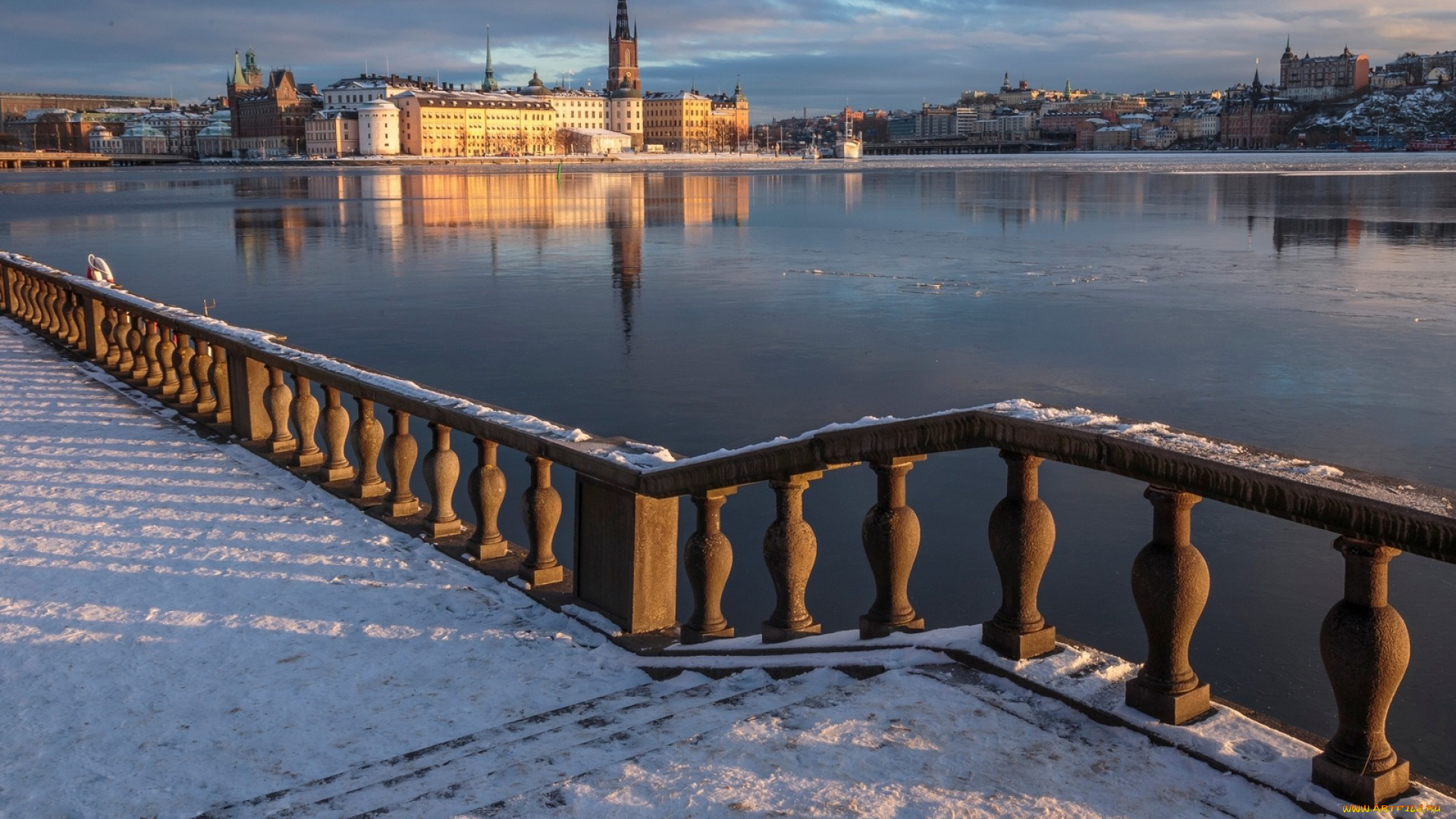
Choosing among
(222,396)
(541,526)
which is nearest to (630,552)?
(541,526)

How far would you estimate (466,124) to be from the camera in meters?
188

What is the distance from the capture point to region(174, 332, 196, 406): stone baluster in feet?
30.0

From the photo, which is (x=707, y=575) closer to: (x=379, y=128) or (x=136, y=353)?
(x=136, y=353)

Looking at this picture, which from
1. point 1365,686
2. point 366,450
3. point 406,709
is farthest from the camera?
point 366,450

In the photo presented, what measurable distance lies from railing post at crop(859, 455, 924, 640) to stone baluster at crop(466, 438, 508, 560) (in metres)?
2.04

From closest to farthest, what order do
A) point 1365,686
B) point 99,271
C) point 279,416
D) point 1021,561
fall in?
point 1365,686
point 1021,561
point 279,416
point 99,271

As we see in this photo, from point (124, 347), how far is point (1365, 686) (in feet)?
34.6

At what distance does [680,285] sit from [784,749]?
833 inches

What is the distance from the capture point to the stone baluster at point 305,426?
280 inches

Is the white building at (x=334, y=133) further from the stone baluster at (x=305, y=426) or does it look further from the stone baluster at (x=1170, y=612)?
the stone baluster at (x=1170, y=612)

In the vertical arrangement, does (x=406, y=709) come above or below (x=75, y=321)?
below

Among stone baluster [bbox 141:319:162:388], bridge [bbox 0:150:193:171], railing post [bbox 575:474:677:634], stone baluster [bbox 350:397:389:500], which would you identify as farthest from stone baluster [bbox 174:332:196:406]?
bridge [bbox 0:150:193:171]

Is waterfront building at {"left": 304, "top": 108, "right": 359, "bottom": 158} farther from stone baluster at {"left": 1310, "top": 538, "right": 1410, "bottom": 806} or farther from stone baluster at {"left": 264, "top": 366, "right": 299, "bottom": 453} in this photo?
stone baluster at {"left": 1310, "top": 538, "right": 1410, "bottom": 806}

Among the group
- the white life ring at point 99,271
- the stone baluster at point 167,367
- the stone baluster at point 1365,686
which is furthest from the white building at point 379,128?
the stone baluster at point 1365,686
